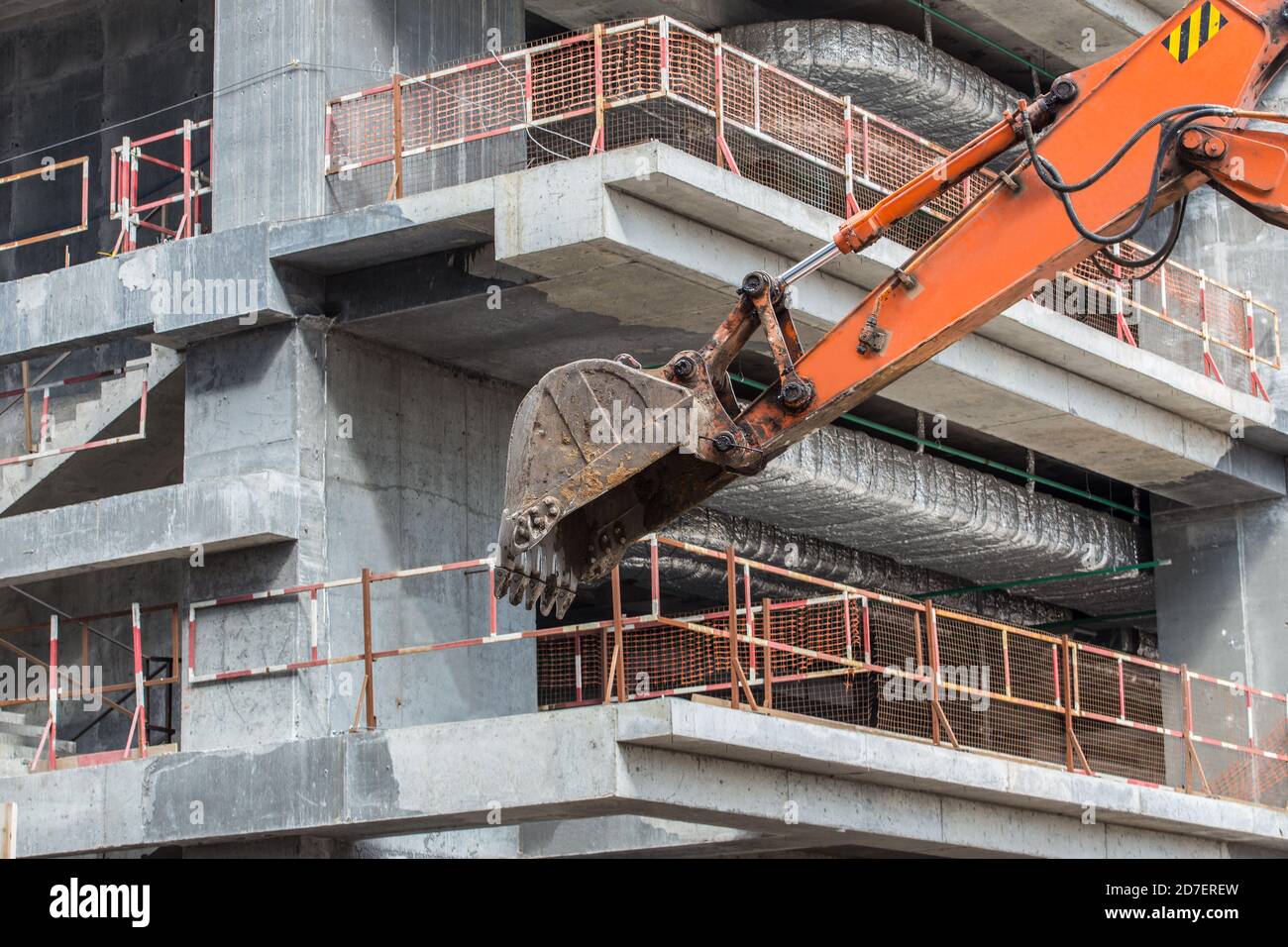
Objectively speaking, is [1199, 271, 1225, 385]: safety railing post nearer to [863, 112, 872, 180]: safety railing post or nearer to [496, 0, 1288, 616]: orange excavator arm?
[863, 112, 872, 180]: safety railing post

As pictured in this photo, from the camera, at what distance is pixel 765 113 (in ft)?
61.0

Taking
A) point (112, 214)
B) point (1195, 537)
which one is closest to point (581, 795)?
point (112, 214)

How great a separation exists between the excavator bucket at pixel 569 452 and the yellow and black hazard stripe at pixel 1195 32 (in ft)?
11.7

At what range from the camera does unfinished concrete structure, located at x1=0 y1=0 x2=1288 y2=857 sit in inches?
653

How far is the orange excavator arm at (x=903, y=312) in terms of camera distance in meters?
13.0

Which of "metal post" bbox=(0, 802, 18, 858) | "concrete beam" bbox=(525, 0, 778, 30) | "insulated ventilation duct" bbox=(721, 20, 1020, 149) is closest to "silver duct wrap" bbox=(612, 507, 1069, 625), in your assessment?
"insulated ventilation duct" bbox=(721, 20, 1020, 149)

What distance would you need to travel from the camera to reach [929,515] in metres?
23.8

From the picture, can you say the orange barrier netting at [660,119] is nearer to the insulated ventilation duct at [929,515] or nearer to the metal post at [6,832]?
the insulated ventilation duct at [929,515]

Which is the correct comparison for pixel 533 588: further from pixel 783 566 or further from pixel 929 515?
pixel 783 566

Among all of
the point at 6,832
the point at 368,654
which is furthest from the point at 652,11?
the point at 6,832

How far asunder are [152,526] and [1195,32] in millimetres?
9134

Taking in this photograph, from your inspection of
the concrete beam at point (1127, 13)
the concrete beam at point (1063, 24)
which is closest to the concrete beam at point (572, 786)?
the concrete beam at point (1063, 24)
